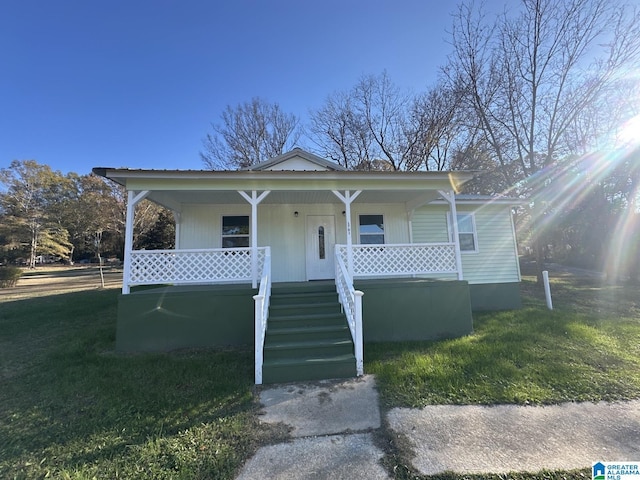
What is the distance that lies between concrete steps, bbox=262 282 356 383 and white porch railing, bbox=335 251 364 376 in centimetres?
13

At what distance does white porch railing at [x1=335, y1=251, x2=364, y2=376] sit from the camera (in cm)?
473

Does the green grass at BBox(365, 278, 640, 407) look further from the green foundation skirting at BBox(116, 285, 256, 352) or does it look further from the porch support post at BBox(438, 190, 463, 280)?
the green foundation skirting at BBox(116, 285, 256, 352)

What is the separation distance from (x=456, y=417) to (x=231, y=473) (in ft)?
8.53

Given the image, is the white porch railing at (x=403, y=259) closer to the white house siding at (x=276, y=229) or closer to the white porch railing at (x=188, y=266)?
the white house siding at (x=276, y=229)

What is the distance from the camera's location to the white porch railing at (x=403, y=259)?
6840 mm

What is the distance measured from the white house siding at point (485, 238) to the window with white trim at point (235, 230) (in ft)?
18.2

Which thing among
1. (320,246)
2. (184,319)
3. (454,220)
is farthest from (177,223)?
(454,220)

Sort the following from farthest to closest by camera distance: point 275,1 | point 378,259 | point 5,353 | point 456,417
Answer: point 275,1, point 378,259, point 5,353, point 456,417

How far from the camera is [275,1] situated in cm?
934

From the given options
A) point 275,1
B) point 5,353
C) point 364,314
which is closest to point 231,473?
point 364,314

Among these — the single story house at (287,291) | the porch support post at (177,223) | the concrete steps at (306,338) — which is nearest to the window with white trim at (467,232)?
the single story house at (287,291)

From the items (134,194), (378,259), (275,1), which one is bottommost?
(378,259)

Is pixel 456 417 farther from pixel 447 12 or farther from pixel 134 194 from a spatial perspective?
pixel 447 12

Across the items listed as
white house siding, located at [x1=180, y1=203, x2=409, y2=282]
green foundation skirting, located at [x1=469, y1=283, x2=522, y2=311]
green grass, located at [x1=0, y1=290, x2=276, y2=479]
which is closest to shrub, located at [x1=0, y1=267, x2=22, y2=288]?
green grass, located at [x1=0, y1=290, x2=276, y2=479]
